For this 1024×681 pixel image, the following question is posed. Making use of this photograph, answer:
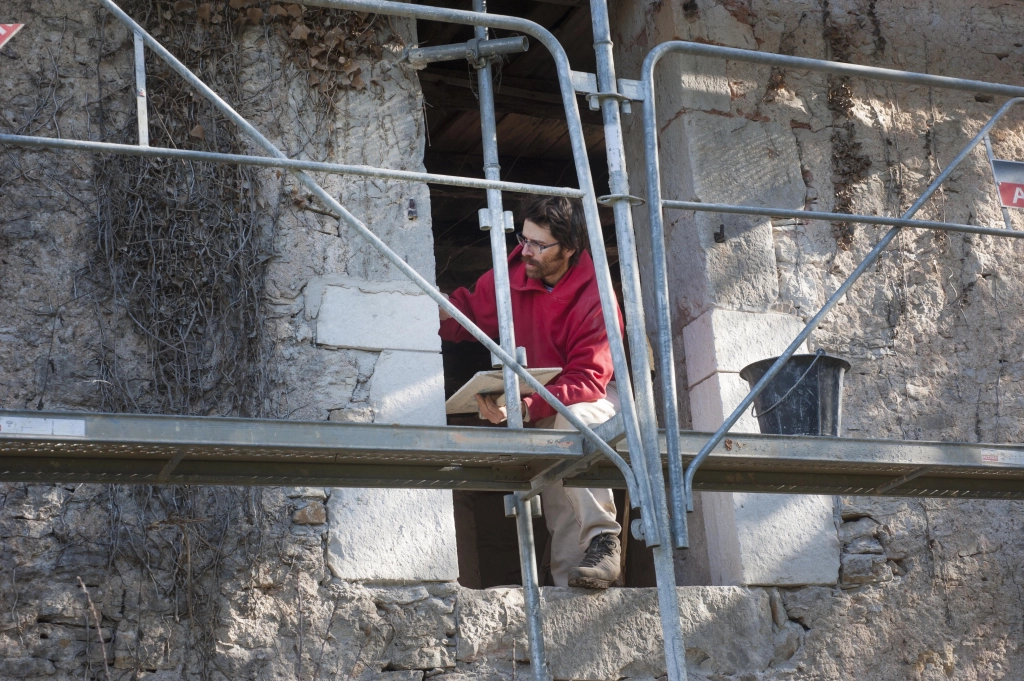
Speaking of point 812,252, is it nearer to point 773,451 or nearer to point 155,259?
point 773,451

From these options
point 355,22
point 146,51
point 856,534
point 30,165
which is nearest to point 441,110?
point 355,22

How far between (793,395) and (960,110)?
80.6 inches

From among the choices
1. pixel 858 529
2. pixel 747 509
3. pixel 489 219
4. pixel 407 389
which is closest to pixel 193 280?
pixel 407 389

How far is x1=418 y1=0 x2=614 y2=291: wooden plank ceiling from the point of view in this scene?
5809mm

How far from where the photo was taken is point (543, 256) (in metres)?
4.59

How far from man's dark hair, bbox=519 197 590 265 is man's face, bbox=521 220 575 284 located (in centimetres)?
2

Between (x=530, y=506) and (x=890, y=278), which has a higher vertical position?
(x=890, y=278)

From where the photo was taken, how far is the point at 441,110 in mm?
6211

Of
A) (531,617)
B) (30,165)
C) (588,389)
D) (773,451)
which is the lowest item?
(531,617)

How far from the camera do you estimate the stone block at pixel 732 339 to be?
4.63 metres

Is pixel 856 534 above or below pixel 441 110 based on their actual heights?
below

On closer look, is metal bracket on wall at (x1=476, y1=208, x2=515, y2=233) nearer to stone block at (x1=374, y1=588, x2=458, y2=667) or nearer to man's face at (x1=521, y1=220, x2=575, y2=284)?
man's face at (x1=521, y1=220, x2=575, y2=284)

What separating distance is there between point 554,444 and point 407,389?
94 cm

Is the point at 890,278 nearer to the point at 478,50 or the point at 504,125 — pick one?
the point at 478,50
